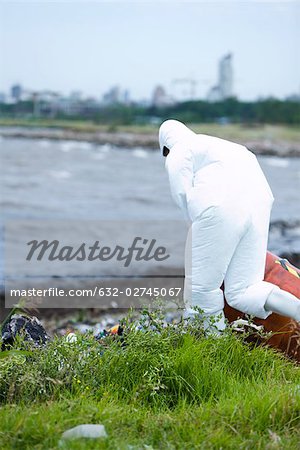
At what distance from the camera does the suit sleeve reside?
381cm

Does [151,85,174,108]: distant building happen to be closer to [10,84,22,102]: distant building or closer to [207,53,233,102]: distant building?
[207,53,233,102]: distant building

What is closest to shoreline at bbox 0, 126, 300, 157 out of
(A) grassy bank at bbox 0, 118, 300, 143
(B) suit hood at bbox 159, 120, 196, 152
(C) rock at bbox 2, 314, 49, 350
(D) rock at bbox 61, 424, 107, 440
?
(A) grassy bank at bbox 0, 118, 300, 143

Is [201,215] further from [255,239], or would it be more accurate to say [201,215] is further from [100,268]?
[100,268]

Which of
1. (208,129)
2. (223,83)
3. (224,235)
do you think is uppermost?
(223,83)

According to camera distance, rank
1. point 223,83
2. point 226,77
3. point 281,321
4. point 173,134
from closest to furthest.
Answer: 1. point 281,321
2. point 173,134
3. point 223,83
4. point 226,77

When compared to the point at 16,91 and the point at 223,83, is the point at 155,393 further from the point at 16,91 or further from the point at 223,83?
the point at 223,83

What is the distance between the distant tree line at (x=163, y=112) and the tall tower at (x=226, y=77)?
0.18m

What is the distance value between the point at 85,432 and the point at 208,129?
16914 mm

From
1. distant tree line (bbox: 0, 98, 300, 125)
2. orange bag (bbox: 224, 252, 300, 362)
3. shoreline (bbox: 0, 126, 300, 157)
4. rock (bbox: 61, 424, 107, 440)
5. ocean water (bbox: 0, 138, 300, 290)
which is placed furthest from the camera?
shoreline (bbox: 0, 126, 300, 157)

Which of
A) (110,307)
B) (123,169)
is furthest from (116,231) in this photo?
(110,307)

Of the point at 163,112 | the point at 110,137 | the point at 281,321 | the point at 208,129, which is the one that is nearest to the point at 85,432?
the point at 281,321

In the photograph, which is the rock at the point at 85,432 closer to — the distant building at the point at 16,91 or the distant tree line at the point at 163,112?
the distant tree line at the point at 163,112

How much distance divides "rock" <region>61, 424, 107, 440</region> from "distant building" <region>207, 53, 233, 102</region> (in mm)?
16397

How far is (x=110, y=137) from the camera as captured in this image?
61.8 ft
